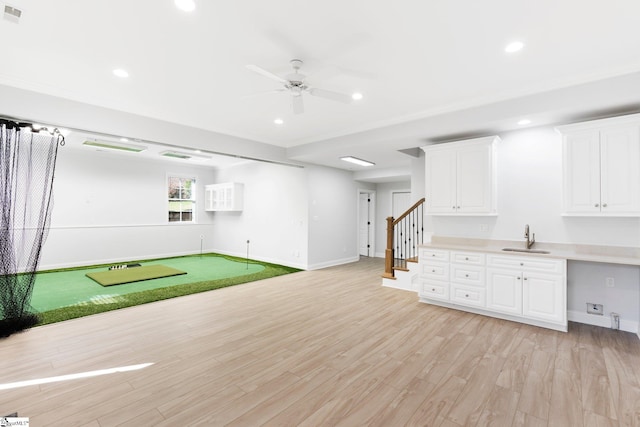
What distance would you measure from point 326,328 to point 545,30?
142 inches

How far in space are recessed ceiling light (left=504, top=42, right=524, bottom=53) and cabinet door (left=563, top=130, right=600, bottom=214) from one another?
5.36 feet

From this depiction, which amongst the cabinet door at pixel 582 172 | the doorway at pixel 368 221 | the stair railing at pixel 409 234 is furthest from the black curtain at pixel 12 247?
the doorway at pixel 368 221

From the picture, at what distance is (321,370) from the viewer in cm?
267

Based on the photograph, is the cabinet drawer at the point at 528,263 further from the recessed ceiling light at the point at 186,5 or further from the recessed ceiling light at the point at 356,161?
the recessed ceiling light at the point at 186,5

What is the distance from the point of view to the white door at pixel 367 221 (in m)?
9.16

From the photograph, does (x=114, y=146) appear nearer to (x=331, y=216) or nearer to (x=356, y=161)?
(x=331, y=216)

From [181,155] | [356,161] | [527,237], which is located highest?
[181,155]

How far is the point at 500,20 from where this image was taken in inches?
89.7

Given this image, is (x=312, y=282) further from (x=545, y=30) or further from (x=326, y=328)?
(x=545, y=30)

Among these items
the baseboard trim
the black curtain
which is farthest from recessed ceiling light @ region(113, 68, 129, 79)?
the baseboard trim

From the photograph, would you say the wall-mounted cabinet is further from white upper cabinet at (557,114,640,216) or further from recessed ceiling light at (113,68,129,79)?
white upper cabinet at (557,114,640,216)

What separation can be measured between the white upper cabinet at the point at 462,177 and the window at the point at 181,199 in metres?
7.54

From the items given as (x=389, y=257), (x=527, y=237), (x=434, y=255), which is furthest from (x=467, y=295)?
(x=389, y=257)

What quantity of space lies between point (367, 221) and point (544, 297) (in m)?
5.87
